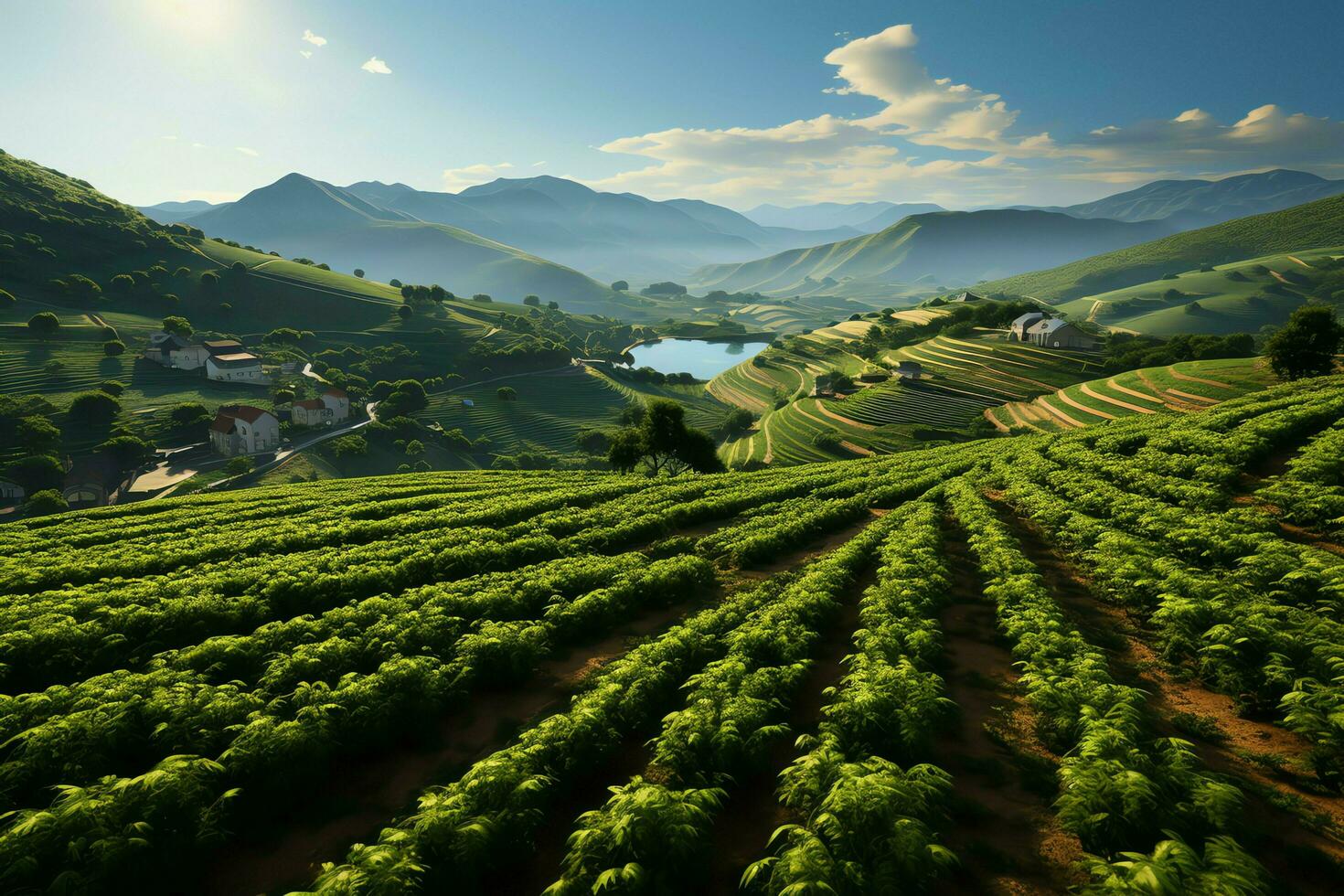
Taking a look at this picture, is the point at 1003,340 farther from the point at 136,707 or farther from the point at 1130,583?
the point at 136,707

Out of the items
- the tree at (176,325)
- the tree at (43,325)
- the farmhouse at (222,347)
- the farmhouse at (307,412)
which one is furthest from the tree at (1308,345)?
the tree at (43,325)

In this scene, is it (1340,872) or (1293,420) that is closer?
(1340,872)

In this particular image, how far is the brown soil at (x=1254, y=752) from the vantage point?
27.3 feet

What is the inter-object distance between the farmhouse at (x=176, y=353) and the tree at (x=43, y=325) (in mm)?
16511

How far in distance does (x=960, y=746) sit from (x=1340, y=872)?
5.29 meters

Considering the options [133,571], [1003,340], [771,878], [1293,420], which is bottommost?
[133,571]

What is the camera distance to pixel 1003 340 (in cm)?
13838

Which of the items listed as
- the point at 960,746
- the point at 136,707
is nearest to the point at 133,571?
the point at 136,707

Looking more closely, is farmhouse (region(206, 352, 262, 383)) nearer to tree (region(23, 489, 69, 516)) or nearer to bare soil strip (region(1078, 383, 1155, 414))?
tree (region(23, 489, 69, 516))

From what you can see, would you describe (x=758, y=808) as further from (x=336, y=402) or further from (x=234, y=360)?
(x=234, y=360)

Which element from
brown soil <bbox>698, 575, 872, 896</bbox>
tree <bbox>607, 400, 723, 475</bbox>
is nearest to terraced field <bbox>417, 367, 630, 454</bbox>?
tree <bbox>607, 400, 723, 475</bbox>

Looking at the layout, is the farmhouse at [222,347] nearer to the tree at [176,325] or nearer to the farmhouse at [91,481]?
the tree at [176,325]

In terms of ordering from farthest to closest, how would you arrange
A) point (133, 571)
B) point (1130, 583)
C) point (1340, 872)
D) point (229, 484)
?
point (229, 484), point (133, 571), point (1130, 583), point (1340, 872)

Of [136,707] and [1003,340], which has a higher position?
[1003,340]
